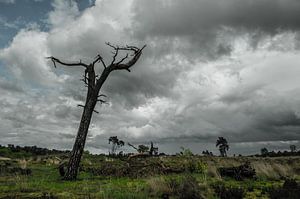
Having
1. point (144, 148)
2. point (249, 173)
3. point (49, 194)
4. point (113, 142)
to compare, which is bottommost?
point (49, 194)

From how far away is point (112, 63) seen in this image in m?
19.0

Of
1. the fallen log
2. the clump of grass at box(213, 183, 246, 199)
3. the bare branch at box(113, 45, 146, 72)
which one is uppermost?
the bare branch at box(113, 45, 146, 72)

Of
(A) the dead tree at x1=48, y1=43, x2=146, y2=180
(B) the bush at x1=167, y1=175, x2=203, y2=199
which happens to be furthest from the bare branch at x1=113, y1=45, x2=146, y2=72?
(B) the bush at x1=167, y1=175, x2=203, y2=199

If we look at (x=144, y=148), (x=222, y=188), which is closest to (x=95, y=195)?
(x=222, y=188)

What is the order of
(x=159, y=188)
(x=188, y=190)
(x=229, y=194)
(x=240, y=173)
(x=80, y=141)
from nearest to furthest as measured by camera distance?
(x=188, y=190)
(x=229, y=194)
(x=159, y=188)
(x=240, y=173)
(x=80, y=141)

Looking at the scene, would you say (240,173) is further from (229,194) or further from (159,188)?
(159,188)

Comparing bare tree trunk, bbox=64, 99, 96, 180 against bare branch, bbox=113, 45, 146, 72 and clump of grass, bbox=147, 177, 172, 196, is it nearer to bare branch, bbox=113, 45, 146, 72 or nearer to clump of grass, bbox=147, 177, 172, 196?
bare branch, bbox=113, 45, 146, 72

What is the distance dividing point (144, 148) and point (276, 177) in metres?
7.08

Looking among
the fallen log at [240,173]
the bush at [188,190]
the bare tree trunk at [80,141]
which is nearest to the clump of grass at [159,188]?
the bush at [188,190]

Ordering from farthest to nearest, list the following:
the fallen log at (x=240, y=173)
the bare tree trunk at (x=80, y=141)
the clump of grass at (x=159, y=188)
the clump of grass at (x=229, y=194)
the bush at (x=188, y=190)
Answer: the bare tree trunk at (x=80, y=141) < the fallen log at (x=240, y=173) < the clump of grass at (x=159, y=188) < the clump of grass at (x=229, y=194) < the bush at (x=188, y=190)

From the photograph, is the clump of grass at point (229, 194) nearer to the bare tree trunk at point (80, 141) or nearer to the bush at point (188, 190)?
the bush at point (188, 190)

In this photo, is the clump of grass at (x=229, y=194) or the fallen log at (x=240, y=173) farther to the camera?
the fallen log at (x=240, y=173)

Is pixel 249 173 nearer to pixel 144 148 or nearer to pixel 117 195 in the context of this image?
pixel 144 148

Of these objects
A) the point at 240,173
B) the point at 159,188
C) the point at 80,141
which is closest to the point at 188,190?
the point at 159,188
